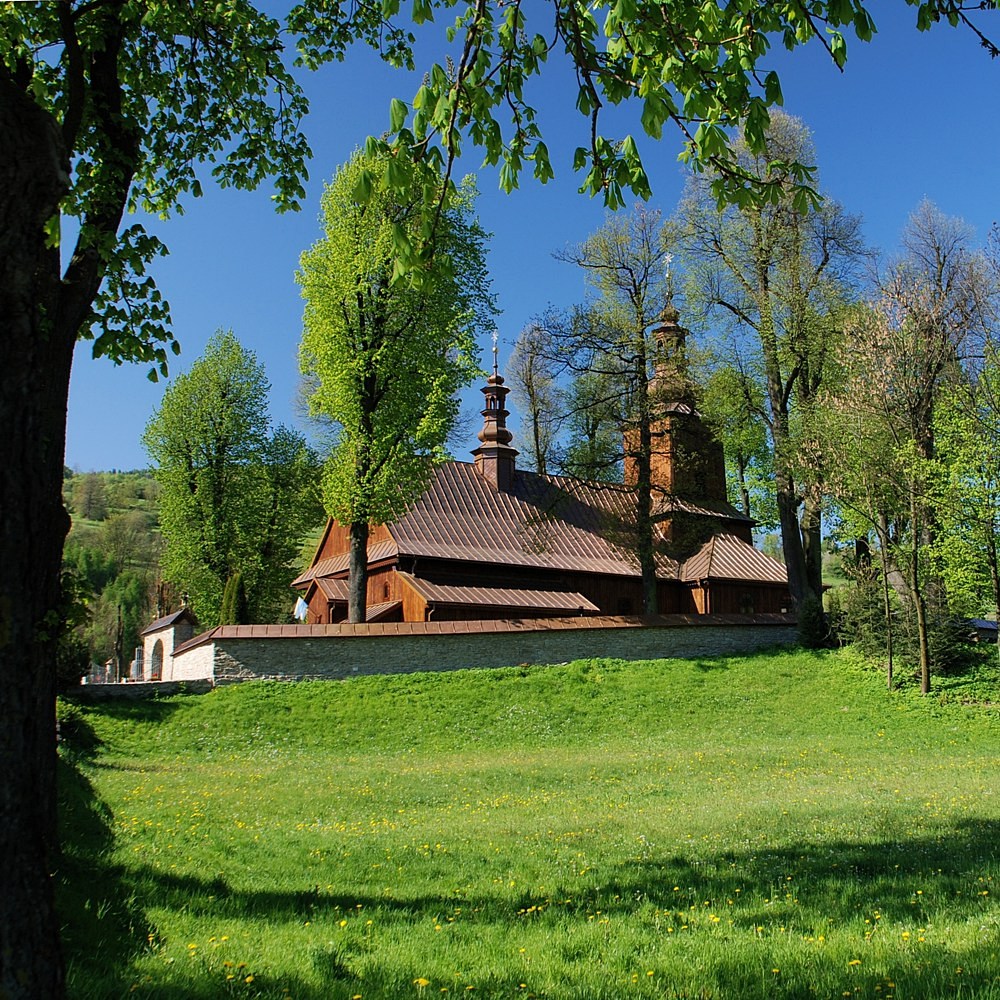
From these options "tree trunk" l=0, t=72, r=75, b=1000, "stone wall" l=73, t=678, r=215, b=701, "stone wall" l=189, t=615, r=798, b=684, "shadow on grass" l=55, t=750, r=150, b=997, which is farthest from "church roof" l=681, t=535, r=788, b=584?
"tree trunk" l=0, t=72, r=75, b=1000

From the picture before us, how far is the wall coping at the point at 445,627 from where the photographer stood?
2191cm

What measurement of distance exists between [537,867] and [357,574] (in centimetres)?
1709

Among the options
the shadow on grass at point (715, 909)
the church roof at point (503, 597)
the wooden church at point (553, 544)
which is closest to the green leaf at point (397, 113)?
the shadow on grass at point (715, 909)

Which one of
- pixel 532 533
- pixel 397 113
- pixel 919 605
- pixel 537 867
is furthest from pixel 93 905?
pixel 532 533

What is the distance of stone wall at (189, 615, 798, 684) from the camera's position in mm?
21750

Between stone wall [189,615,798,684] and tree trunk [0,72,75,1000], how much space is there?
19.3 metres

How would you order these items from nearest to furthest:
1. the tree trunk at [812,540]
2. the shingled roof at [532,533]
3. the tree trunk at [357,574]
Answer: the tree trunk at [357,574]
the tree trunk at [812,540]
the shingled roof at [532,533]

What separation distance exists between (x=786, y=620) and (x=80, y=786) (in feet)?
71.4

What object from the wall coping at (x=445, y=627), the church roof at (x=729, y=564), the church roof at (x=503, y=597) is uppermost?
the church roof at (x=729, y=564)

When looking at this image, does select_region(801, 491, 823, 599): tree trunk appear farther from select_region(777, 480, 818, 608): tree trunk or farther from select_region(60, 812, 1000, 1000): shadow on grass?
select_region(60, 812, 1000, 1000): shadow on grass

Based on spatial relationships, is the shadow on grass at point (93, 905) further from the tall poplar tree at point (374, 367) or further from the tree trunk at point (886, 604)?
the tree trunk at point (886, 604)

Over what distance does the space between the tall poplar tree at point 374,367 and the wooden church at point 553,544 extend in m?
4.91

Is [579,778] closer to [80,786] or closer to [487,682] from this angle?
[80,786]

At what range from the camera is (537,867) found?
697 cm
